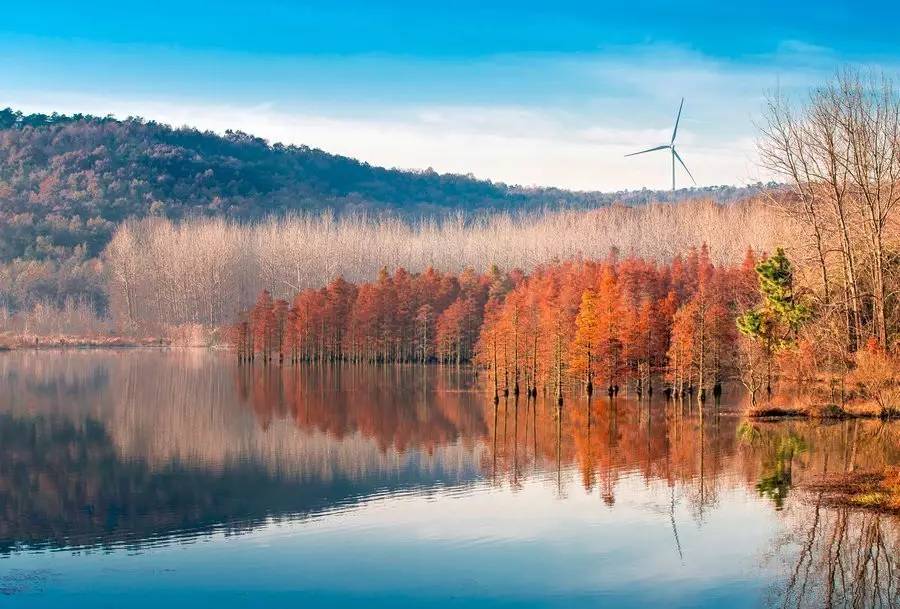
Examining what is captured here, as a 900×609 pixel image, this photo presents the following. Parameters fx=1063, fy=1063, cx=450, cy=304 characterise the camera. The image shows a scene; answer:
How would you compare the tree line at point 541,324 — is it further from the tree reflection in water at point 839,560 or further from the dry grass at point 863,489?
the tree reflection in water at point 839,560

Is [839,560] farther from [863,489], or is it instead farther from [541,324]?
[541,324]

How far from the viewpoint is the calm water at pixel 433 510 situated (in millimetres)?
22094

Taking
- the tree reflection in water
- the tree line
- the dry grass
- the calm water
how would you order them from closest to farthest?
the tree reflection in water < the calm water < the dry grass < the tree line

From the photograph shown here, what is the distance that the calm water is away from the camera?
22094 mm

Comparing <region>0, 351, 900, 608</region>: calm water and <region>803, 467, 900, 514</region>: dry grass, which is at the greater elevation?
<region>803, 467, 900, 514</region>: dry grass

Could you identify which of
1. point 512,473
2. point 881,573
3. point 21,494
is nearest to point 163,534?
point 21,494

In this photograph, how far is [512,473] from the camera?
1435 inches

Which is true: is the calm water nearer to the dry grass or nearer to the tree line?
the dry grass

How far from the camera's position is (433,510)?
3012 centimetres

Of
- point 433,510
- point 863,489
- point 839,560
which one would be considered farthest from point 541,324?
point 839,560

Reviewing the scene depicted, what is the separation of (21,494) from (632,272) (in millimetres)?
59118

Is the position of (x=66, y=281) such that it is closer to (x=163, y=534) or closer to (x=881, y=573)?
(x=163, y=534)

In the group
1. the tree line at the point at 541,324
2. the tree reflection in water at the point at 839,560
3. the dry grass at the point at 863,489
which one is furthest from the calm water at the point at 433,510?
the tree line at the point at 541,324

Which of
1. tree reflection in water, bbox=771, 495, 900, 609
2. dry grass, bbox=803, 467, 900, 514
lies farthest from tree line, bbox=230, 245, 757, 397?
tree reflection in water, bbox=771, 495, 900, 609
